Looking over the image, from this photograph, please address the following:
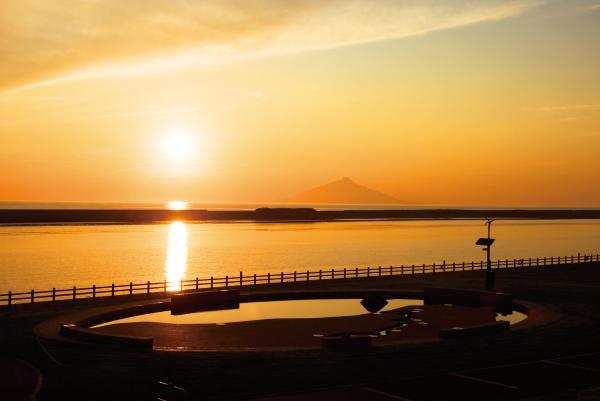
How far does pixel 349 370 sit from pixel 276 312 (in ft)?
54.8

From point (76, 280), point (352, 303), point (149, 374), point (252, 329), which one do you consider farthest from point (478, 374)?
point (76, 280)

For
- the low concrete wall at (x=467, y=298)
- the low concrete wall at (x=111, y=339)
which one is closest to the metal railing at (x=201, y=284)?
the low concrete wall at (x=467, y=298)

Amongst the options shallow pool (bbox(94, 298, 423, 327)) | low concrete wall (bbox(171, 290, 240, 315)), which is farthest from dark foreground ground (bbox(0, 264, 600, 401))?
low concrete wall (bbox(171, 290, 240, 315))

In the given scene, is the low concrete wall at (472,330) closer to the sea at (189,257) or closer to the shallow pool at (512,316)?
the shallow pool at (512,316)

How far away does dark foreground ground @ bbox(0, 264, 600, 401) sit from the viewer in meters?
18.5

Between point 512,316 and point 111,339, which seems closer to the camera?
point 111,339

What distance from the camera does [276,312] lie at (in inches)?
1484

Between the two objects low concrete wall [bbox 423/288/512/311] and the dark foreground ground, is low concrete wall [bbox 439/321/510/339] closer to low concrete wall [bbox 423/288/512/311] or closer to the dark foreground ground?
the dark foreground ground

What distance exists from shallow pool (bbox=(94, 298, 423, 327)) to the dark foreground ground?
7.50m

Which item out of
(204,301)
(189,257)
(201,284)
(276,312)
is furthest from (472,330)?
(189,257)

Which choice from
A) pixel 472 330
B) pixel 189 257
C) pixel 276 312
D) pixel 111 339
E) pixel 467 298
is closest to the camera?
pixel 111 339

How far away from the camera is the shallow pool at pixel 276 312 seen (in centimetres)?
3422

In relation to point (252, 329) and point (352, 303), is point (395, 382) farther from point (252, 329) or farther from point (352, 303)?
point (352, 303)

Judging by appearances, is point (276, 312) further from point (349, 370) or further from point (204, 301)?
point (349, 370)
